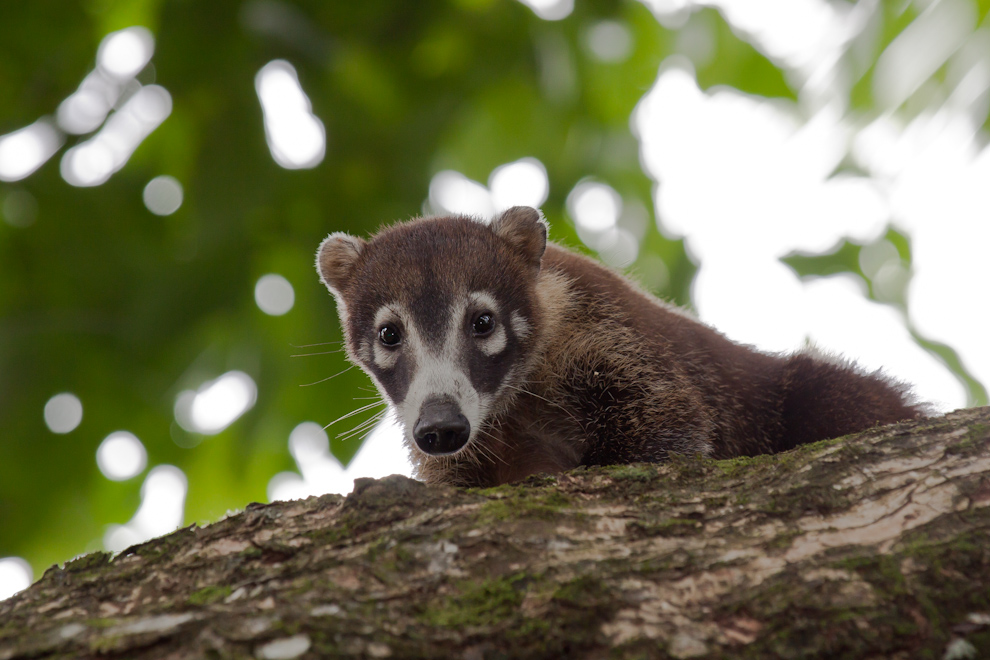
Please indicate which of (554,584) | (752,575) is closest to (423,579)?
(554,584)

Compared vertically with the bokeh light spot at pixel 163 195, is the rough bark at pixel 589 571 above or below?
below

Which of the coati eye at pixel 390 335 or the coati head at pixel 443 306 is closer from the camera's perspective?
the coati head at pixel 443 306

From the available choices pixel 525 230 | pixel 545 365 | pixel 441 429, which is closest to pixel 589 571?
pixel 441 429

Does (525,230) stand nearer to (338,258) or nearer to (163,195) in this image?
(338,258)

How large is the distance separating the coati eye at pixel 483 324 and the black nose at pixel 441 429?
93cm

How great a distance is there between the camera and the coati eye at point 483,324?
591 cm

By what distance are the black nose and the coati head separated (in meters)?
0.04

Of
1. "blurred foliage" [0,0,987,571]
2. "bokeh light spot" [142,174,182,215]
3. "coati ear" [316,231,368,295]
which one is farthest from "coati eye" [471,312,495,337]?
"bokeh light spot" [142,174,182,215]

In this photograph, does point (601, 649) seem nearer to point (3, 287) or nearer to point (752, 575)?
point (752, 575)

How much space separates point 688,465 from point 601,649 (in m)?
Result: 1.34

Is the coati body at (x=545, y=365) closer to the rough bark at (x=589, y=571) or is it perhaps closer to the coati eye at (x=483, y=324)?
the coati eye at (x=483, y=324)

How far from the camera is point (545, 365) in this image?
20.4 ft

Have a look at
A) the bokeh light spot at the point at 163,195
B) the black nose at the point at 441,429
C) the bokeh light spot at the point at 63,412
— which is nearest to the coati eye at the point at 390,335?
the black nose at the point at 441,429

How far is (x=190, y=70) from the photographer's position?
6.97 metres
